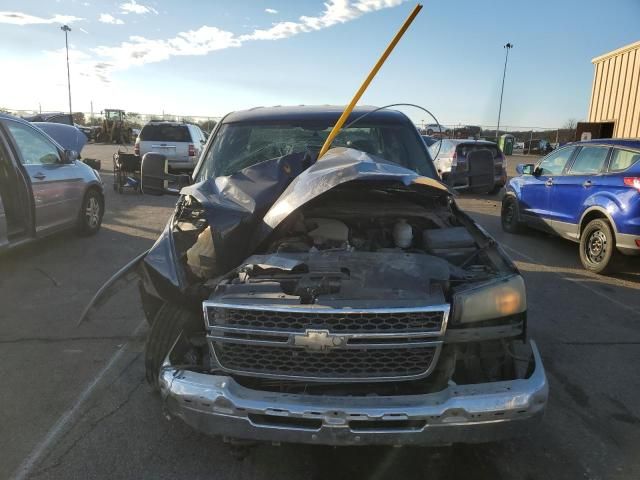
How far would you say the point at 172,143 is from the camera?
1574 centimetres

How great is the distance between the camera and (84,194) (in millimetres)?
8023

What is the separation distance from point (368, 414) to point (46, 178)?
6414 mm

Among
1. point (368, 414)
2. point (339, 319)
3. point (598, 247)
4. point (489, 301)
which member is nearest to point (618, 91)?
point (598, 247)

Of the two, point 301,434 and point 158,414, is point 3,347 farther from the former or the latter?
point 301,434

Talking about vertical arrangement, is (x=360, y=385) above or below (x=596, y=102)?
below

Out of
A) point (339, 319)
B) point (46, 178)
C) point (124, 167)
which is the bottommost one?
point (124, 167)

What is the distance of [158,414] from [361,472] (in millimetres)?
1376

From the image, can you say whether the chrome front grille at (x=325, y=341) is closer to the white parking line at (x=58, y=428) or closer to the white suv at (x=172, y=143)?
the white parking line at (x=58, y=428)

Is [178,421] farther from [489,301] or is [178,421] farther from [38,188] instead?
[38,188]

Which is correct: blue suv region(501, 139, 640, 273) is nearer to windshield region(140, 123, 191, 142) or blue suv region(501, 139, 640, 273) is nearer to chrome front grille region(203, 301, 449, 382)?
chrome front grille region(203, 301, 449, 382)

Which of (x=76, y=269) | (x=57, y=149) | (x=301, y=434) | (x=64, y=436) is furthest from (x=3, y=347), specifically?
(x=57, y=149)

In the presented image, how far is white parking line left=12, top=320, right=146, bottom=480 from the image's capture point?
2.72 m

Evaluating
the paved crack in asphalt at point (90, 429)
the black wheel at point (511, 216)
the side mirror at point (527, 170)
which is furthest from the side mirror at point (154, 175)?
the black wheel at point (511, 216)

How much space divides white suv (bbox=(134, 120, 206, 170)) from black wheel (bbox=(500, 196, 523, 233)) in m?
9.57
